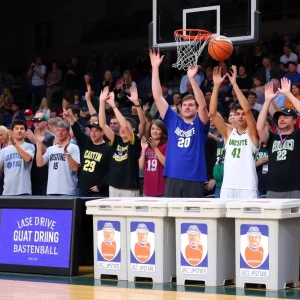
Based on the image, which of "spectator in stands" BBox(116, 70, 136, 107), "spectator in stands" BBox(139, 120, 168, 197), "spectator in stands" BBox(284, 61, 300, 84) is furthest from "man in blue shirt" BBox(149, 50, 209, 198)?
"spectator in stands" BBox(116, 70, 136, 107)

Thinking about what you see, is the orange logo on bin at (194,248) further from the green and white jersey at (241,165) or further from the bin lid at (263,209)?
the green and white jersey at (241,165)

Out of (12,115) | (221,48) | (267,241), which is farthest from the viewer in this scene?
(12,115)

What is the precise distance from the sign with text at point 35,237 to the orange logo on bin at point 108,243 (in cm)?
55

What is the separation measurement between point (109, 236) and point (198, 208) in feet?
4.12

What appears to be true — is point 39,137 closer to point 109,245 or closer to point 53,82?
point 109,245

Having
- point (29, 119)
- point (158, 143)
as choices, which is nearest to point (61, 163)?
point (158, 143)

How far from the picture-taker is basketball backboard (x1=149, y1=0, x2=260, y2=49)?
12.5 m

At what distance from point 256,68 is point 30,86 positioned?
8.19 meters

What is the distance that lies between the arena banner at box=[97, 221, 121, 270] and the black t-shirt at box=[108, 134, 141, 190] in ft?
6.24

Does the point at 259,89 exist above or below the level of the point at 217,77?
above

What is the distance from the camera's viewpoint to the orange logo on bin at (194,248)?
30.3 feet

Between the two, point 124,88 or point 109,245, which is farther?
point 124,88

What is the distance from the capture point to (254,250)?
29.3ft

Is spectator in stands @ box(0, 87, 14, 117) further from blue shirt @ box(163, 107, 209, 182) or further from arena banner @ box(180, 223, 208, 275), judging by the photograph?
arena banner @ box(180, 223, 208, 275)
